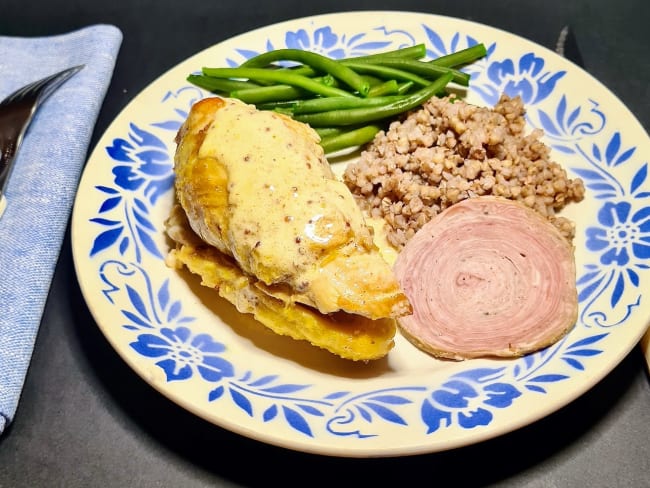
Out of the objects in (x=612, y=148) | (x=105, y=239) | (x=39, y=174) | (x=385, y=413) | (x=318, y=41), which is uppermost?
(x=612, y=148)

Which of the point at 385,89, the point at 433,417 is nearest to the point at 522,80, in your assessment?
the point at 385,89

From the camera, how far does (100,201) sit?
2.99m

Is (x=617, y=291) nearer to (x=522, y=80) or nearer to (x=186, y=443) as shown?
(x=522, y=80)

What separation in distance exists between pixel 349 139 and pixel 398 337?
1.13m

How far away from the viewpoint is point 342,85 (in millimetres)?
3453

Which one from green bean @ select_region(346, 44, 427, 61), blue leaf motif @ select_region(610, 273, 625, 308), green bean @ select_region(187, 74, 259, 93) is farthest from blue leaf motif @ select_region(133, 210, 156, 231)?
blue leaf motif @ select_region(610, 273, 625, 308)

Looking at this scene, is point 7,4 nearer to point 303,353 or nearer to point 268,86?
point 268,86

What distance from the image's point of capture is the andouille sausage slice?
2.47m

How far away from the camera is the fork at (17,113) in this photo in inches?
132

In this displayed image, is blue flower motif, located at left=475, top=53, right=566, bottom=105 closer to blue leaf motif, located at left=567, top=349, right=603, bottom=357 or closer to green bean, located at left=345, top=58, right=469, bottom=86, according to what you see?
green bean, located at left=345, top=58, right=469, bottom=86

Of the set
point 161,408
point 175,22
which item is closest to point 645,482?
point 161,408

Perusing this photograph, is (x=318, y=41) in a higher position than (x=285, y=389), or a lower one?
higher

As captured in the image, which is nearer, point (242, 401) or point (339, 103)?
point (242, 401)

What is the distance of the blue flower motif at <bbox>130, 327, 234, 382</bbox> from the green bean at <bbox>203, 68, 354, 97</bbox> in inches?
56.3
